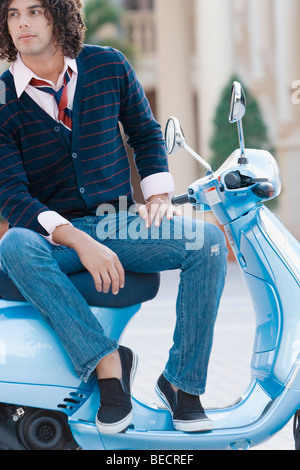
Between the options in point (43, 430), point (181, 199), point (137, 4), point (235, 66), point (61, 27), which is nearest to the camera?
point (43, 430)

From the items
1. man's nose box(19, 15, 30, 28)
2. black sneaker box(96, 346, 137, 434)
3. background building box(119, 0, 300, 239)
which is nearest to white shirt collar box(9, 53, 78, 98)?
man's nose box(19, 15, 30, 28)

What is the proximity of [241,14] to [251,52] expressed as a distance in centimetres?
74

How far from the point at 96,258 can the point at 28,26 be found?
2.34 feet

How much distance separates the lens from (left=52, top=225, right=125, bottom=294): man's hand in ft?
7.11

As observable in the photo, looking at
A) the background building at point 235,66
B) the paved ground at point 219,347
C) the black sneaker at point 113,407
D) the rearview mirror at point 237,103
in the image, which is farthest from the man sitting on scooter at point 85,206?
the background building at point 235,66

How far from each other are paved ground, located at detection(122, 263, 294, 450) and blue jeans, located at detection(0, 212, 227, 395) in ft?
2.39

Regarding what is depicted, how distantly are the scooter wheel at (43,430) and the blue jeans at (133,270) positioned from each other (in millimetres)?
173

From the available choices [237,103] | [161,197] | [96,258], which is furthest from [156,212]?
[237,103]

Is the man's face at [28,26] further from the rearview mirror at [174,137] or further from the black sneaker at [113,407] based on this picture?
the black sneaker at [113,407]

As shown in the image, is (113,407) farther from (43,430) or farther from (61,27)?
(61,27)

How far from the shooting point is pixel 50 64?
2369 mm

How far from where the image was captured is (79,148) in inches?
92.9

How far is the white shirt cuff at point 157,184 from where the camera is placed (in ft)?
8.06

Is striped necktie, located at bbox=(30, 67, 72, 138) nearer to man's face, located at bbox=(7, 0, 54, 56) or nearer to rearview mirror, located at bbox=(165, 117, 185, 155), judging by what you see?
man's face, located at bbox=(7, 0, 54, 56)
